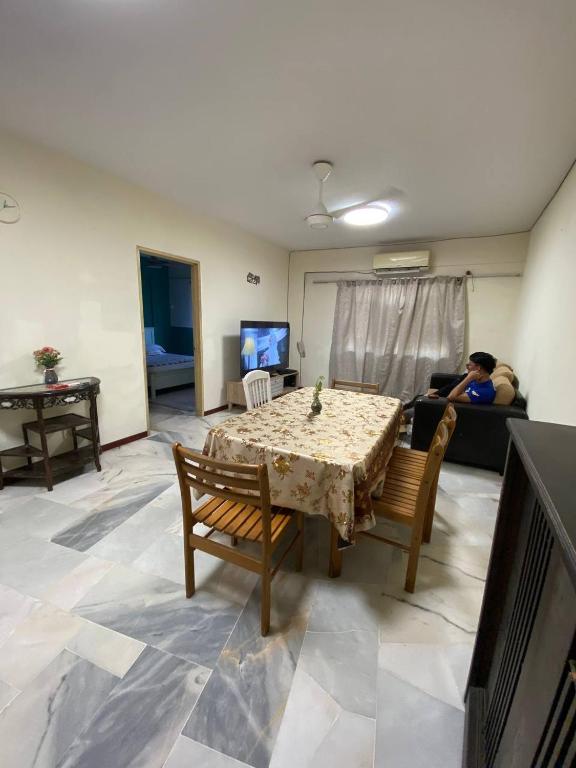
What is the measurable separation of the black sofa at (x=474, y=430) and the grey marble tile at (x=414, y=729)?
211 centimetres

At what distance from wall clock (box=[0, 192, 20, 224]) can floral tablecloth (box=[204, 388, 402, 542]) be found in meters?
2.16

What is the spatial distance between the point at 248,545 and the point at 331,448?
2.80 ft

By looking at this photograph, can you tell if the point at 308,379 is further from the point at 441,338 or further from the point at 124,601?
the point at 124,601

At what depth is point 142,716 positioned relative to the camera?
1.08 meters

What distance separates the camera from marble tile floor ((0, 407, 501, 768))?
1016mm

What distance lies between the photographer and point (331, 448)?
155 centimetres

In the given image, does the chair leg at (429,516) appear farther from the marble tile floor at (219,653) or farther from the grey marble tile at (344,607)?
the grey marble tile at (344,607)

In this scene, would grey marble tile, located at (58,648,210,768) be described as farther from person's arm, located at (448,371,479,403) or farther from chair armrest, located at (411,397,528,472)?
person's arm, located at (448,371,479,403)

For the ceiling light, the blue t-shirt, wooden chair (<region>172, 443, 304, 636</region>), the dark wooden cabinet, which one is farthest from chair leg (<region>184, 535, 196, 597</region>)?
the ceiling light

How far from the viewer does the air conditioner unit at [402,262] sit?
4.46 metres

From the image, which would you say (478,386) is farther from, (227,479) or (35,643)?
(35,643)

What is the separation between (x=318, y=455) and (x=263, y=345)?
3.37m

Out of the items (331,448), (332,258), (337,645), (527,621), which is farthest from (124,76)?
(332,258)

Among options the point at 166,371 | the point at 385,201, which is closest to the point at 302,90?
the point at 385,201
